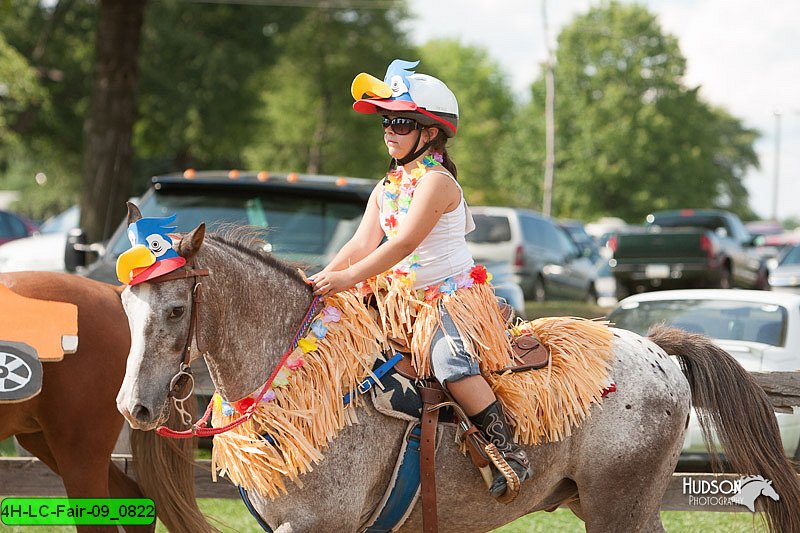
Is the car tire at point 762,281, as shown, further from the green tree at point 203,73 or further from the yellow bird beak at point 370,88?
the yellow bird beak at point 370,88

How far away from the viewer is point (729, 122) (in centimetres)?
11681

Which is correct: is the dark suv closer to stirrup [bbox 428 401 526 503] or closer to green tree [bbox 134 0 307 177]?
stirrup [bbox 428 401 526 503]

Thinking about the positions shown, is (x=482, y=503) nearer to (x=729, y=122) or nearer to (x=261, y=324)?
(x=261, y=324)

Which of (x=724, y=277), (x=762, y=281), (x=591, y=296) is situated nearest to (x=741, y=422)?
(x=591, y=296)

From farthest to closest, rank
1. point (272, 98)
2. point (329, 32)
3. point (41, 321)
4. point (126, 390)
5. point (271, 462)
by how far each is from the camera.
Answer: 1. point (272, 98)
2. point (329, 32)
3. point (41, 321)
4. point (271, 462)
5. point (126, 390)

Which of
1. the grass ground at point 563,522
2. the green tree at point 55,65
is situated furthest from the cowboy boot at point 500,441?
the green tree at point 55,65

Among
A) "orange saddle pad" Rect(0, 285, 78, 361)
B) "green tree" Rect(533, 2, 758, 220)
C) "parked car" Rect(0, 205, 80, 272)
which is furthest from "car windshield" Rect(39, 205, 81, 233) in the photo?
"green tree" Rect(533, 2, 758, 220)

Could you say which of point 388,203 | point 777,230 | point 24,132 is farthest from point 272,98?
point 388,203

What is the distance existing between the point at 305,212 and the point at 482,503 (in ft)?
12.7

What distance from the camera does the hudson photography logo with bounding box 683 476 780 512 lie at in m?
4.58

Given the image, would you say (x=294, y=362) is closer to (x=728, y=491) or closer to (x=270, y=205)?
(x=728, y=491)

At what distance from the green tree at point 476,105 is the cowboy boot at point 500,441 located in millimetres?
62505

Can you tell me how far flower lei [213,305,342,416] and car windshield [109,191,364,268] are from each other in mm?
3507

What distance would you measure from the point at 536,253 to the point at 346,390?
15.1 metres
